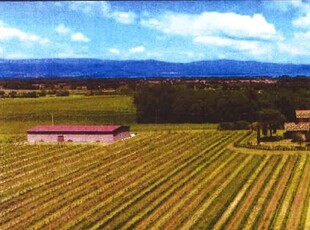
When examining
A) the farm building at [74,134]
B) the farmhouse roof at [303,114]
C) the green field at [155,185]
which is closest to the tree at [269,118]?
the farmhouse roof at [303,114]

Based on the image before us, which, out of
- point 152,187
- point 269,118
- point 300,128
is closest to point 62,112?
point 269,118

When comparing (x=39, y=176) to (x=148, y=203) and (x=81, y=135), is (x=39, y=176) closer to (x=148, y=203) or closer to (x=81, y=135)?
(x=148, y=203)

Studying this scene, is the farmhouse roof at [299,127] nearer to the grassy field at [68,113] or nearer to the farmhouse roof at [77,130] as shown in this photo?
the grassy field at [68,113]

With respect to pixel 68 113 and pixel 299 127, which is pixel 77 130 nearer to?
pixel 299 127

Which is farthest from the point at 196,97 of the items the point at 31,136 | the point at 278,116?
the point at 31,136

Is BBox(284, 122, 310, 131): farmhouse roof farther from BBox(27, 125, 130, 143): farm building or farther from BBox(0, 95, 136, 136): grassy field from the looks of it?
BBox(0, 95, 136, 136): grassy field

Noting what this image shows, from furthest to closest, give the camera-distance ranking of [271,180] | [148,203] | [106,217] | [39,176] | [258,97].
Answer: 1. [258,97]
2. [39,176]
3. [271,180]
4. [148,203]
5. [106,217]
